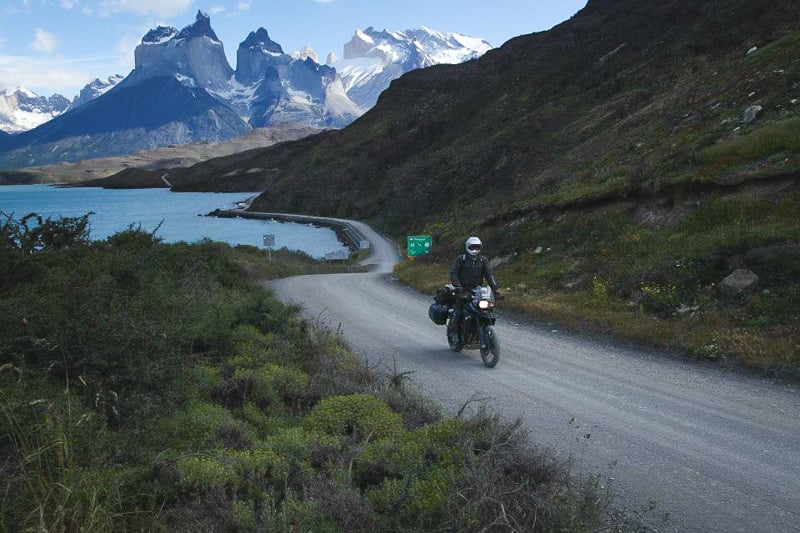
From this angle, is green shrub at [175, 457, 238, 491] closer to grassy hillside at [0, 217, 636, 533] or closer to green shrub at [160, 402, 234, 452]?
grassy hillside at [0, 217, 636, 533]

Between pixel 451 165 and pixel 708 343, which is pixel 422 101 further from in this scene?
pixel 708 343

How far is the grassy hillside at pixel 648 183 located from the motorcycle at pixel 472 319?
367 centimetres

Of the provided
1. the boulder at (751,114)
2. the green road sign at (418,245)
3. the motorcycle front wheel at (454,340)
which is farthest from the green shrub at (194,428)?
the green road sign at (418,245)

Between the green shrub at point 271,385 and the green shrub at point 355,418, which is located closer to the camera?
the green shrub at point 355,418

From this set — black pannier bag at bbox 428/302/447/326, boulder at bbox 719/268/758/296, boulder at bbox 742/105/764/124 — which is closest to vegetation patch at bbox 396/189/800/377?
boulder at bbox 719/268/758/296

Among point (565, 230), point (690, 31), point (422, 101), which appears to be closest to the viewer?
point (565, 230)

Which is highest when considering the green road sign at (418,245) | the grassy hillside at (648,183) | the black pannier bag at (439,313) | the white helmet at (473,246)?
the grassy hillside at (648,183)

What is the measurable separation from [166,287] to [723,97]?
28.0m

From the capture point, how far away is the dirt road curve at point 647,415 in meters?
5.69

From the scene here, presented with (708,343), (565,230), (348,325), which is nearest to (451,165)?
(565,230)

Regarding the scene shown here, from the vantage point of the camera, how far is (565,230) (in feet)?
76.4

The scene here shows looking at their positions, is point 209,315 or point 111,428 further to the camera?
point 209,315

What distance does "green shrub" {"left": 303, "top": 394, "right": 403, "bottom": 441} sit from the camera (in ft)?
22.3

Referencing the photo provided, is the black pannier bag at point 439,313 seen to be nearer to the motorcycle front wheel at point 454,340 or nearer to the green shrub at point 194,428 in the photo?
the motorcycle front wheel at point 454,340
